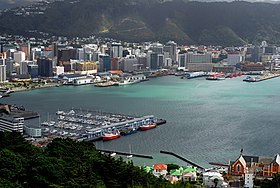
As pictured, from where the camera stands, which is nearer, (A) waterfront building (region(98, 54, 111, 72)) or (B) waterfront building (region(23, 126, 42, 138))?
(B) waterfront building (region(23, 126, 42, 138))

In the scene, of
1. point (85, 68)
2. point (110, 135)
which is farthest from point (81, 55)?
point (110, 135)

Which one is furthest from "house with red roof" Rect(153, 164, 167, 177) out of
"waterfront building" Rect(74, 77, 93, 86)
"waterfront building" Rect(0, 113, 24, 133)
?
"waterfront building" Rect(74, 77, 93, 86)

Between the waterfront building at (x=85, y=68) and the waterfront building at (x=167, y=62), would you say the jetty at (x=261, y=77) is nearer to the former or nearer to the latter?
the waterfront building at (x=167, y=62)

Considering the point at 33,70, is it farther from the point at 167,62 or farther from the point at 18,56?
the point at 167,62

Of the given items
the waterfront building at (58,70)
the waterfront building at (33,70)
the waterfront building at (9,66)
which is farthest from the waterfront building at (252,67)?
the waterfront building at (9,66)

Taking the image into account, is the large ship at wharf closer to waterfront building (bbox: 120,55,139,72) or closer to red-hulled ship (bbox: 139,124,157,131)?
red-hulled ship (bbox: 139,124,157,131)

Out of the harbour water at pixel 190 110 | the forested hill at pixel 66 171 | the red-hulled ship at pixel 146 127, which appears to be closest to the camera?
the forested hill at pixel 66 171
